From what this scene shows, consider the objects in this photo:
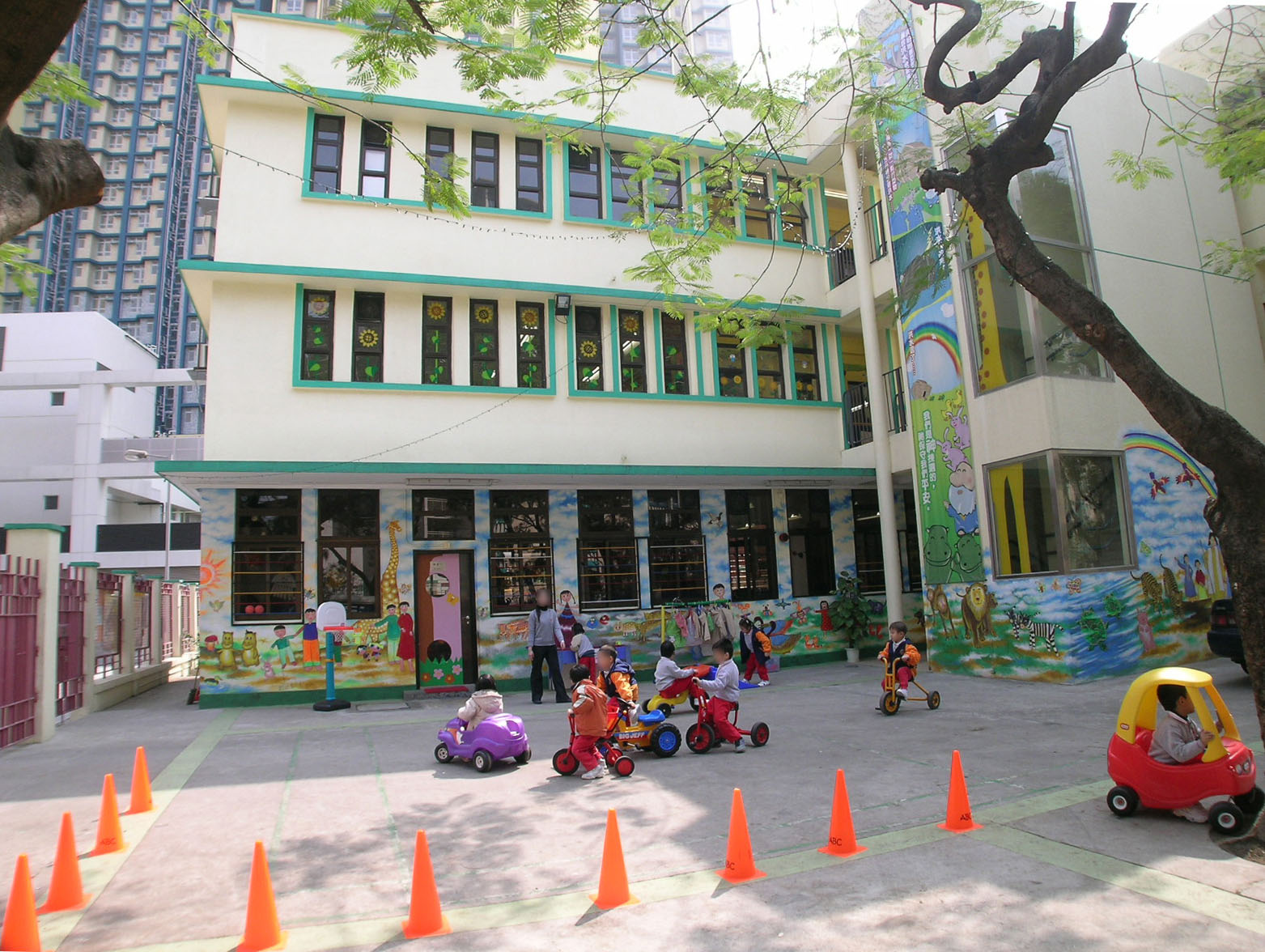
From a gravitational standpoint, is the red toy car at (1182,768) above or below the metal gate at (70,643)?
below

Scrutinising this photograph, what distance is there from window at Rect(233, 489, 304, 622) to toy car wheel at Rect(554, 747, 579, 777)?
25.2 ft

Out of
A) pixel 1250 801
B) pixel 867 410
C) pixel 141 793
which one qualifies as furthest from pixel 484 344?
pixel 1250 801

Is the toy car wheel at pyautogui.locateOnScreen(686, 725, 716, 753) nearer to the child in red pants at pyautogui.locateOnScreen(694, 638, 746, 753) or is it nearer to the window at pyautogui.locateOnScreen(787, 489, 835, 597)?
the child in red pants at pyautogui.locateOnScreen(694, 638, 746, 753)

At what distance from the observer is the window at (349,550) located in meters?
14.5

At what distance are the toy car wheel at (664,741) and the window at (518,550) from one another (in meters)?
6.81

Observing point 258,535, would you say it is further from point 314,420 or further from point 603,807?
point 603,807

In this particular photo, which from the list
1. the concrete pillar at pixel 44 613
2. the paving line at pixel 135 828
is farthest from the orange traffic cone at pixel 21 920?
the concrete pillar at pixel 44 613

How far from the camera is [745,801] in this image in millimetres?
7031

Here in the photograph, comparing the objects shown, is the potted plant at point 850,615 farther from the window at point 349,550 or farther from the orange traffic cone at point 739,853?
the orange traffic cone at point 739,853

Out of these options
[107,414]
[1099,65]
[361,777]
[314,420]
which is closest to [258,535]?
[314,420]

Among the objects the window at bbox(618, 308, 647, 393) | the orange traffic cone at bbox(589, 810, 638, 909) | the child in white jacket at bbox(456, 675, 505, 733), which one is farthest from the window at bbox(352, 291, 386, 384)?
the orange traffic cone at bbox(589, 810, 638, 909)

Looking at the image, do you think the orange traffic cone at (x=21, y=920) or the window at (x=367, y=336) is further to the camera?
the window at (x=367, y=336)

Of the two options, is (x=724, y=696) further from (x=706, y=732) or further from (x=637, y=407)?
(x=637, y=407)

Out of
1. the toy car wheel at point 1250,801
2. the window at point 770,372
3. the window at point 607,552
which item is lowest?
the toy car wheel at point 1250,801
